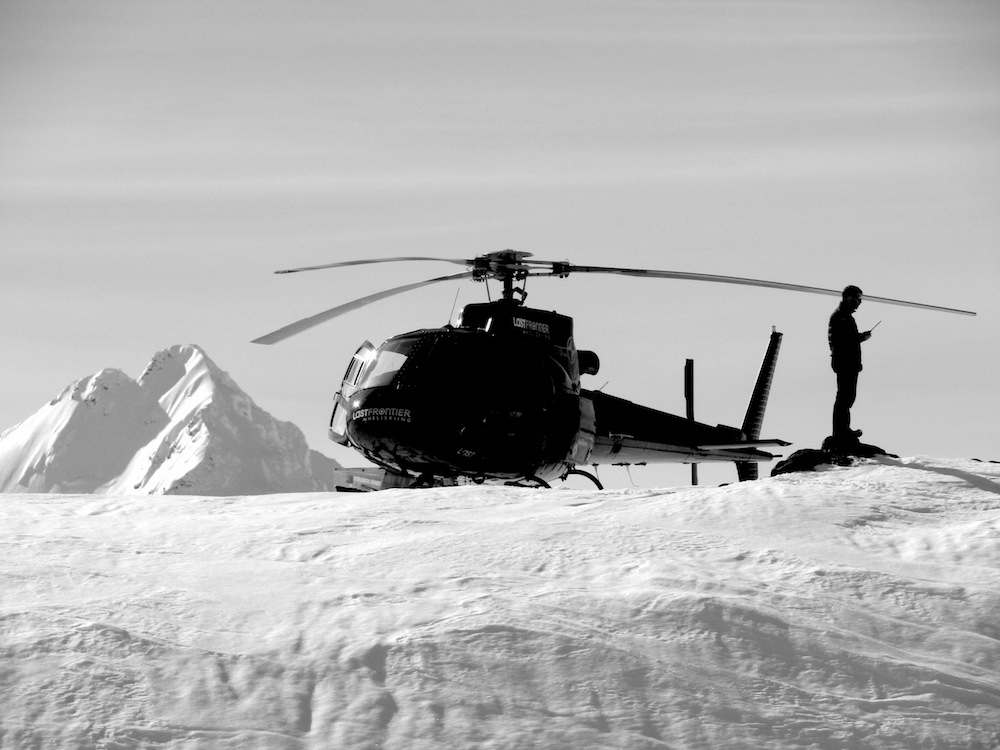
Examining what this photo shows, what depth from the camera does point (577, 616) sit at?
24.1ft

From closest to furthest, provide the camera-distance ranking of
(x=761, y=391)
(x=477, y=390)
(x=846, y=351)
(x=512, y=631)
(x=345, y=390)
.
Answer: (x=512, y=631) < (x=846, y=351) < (x=477, y=390) < (x=345, y=390) < (x=761, y=391)

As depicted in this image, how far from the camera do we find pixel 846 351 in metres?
12.5

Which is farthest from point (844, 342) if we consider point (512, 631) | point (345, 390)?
point (512, 631)

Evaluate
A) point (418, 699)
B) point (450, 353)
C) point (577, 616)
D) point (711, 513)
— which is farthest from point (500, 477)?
point (418, 699)

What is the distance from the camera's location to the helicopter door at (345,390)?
1527 centimetres

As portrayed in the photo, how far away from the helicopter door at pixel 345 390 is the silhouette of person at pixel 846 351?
5.61 m

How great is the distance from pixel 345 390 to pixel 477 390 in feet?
6.11

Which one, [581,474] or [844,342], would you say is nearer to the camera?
[844,342]

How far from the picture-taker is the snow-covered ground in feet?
20.4

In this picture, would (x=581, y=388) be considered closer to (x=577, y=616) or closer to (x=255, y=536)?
(x=255, y=536)

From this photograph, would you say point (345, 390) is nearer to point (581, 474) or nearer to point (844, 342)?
point (581, 474)

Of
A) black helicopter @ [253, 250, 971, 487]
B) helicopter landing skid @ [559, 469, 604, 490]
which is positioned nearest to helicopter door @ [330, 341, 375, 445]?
black helicopter @ [253, 250, 971, 487]

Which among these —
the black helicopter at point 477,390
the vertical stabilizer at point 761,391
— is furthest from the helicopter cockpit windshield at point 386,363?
the vertical stabilizer at point 761,391

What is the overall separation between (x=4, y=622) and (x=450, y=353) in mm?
8229
